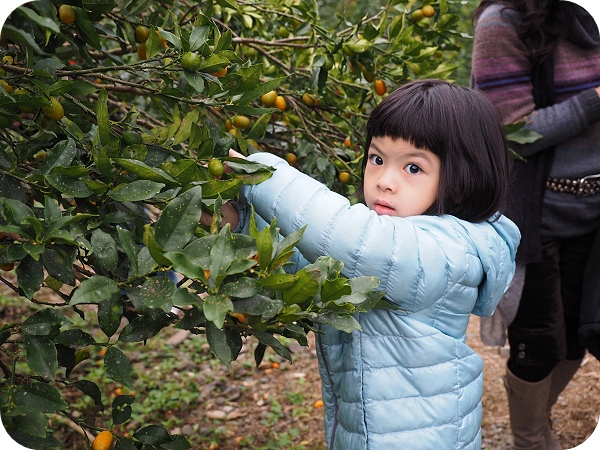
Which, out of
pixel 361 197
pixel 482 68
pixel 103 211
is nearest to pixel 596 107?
pixel 482 68

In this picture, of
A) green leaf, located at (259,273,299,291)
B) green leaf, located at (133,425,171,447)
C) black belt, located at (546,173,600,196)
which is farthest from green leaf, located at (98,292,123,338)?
black belt, located at (546,173,600,196)

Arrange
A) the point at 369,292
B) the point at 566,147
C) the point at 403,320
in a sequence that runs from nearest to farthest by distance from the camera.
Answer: the point at 369,292, the point at 403,320, the point at 566,147

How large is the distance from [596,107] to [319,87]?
84cm

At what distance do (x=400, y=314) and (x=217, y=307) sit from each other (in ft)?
1.92

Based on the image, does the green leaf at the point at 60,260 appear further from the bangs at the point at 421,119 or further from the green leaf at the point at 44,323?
the bangs at the point at 421,119

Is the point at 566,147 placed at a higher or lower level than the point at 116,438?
higher

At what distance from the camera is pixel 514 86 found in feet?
6.84

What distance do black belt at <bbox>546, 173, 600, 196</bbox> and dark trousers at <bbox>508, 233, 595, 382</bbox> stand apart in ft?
0.59

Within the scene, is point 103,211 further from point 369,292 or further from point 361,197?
point 361,197

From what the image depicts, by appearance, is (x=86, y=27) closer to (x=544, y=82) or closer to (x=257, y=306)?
(x=257, y=306)

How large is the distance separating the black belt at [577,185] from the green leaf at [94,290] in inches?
62.4

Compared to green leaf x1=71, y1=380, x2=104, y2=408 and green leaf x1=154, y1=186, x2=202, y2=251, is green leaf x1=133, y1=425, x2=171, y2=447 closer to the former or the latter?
green leaf x1=71, y1=380, x2=104, y2=408

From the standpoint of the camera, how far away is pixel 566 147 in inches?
84.2

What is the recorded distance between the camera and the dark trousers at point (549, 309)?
2.25 m
